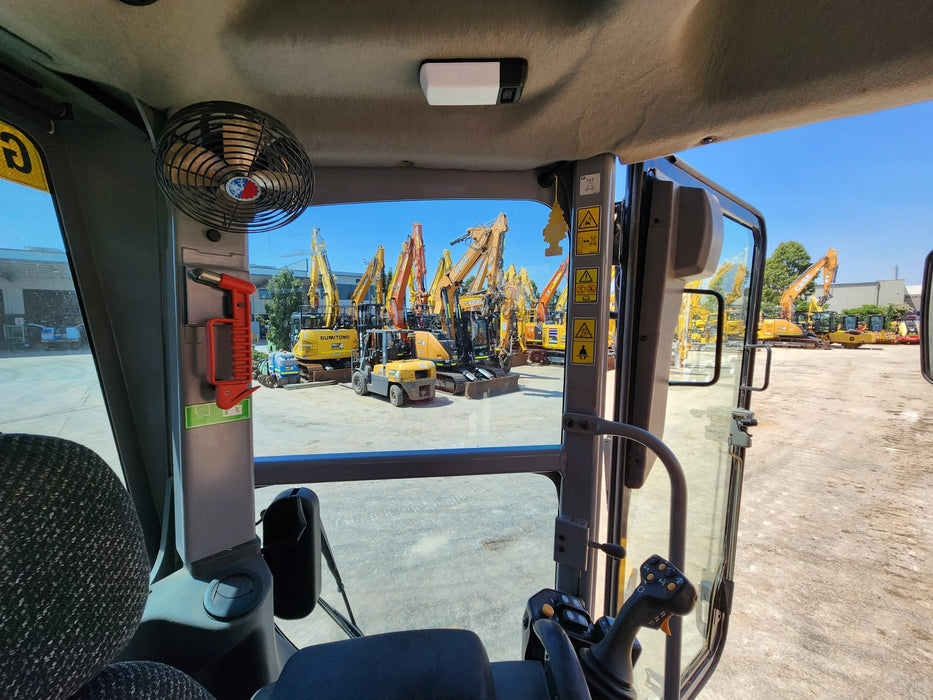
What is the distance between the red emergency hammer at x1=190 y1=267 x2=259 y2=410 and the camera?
133cm

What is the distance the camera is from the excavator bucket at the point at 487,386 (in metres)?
6.82

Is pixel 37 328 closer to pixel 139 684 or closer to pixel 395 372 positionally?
pixel 139 684

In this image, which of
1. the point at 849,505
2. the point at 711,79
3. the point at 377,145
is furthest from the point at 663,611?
the point at 849,505

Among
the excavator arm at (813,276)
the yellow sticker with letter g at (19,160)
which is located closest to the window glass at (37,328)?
the yellow sticker with letter g at (19,160)

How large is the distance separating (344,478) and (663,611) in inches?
50.3

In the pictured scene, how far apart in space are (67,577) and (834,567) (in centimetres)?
491

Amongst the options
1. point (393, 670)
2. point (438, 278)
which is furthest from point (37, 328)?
point (438, 278)

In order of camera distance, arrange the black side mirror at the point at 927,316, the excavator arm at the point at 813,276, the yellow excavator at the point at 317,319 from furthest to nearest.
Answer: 1. the excavator arm at the point at 813,276
2. the yellow excavator at the point at 317,319
3. the black side mirror at the point at 927,316

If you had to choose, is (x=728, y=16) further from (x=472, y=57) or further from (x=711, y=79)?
(x=472, y=57)

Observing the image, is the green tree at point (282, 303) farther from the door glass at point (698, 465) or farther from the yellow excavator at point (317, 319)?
the door glass at point (698, 465)

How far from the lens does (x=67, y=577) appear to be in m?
0.47

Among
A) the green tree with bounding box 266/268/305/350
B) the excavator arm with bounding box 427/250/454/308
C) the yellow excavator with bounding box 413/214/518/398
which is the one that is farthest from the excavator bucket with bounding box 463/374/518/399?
the green tree with bounding box 266/268/305/350

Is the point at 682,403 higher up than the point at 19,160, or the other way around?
the point at 19,160

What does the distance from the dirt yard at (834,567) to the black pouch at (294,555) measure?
227 cm
